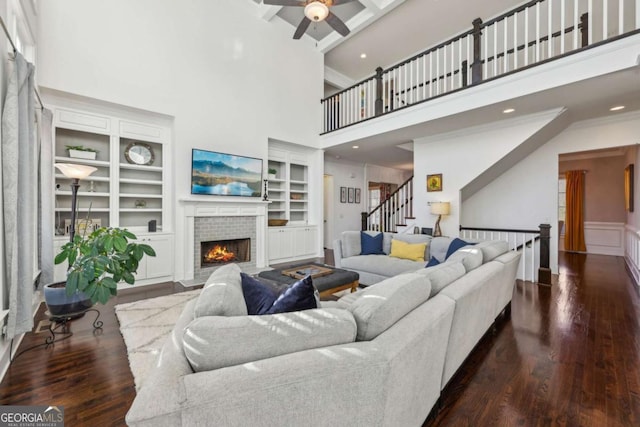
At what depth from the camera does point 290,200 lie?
6625 mm

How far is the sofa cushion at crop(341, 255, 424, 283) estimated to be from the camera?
386cm

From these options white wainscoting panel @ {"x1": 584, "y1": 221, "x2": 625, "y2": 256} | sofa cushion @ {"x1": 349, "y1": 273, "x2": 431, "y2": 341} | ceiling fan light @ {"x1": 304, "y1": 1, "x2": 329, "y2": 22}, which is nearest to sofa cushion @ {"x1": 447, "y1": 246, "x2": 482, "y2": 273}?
sofa cushion @ {"x1": 349, "y1": 273, "x2": 431, "y2": 341}

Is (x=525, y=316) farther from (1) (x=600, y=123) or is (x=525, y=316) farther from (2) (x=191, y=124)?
(2) (x=191, y=124)

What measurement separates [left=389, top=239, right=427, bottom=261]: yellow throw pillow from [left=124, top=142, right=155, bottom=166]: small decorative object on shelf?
4229mm

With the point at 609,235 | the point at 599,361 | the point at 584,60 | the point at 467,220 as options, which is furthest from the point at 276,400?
the point at 609,235

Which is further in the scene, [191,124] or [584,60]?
[191,124]

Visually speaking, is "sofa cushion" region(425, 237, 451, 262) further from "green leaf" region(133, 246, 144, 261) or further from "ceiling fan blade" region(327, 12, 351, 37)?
"green leaf" region(133, 246, 144, 261)

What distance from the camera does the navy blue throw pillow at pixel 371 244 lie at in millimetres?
4527

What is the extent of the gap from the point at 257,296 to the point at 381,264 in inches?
110

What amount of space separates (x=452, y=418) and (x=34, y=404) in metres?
2.49

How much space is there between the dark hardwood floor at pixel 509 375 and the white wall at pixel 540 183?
7.87 ft

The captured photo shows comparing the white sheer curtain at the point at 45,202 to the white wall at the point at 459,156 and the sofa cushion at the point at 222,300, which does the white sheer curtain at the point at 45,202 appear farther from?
the white wall at the point at 459,156

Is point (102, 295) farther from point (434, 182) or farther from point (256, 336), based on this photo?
point (434, 182)

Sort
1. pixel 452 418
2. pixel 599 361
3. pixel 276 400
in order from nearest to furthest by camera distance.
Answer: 1. pixel 276 400
2. pixel 452 418
3. pixel 599 361
